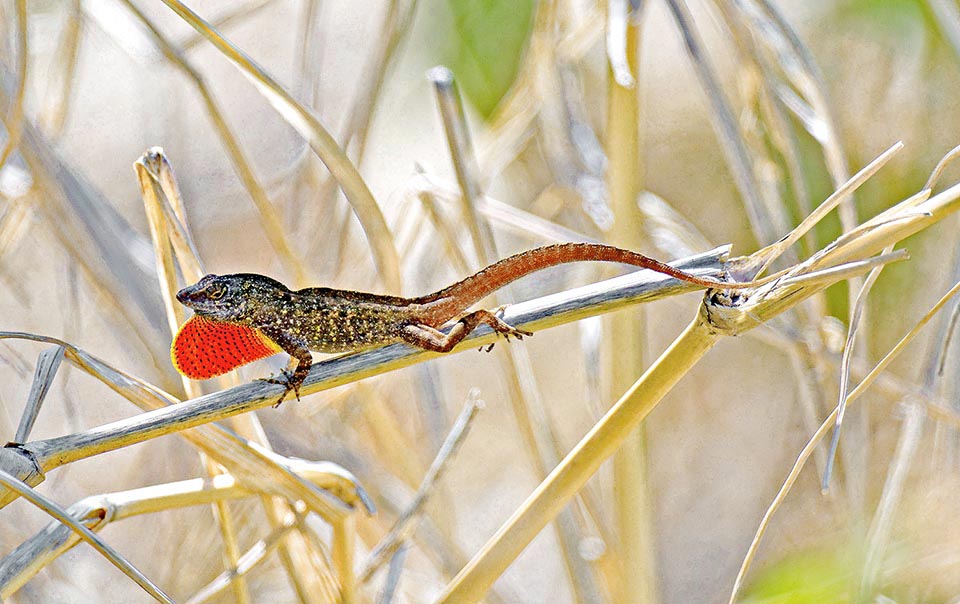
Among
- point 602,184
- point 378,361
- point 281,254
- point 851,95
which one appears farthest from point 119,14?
point 851,95

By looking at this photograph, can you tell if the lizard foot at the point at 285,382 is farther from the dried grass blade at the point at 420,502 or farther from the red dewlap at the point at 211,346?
the dried grass blade at the point at 420,502

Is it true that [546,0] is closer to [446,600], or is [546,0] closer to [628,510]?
[628,510]

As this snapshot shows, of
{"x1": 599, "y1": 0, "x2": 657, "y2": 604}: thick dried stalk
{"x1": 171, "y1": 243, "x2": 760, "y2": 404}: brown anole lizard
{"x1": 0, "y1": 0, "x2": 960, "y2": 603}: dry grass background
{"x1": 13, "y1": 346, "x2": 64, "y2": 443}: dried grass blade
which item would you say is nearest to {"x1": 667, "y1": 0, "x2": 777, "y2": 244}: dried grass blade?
{"x1": 0, "y1": 0, "x2": 960, "y2": 603}: dry grass background

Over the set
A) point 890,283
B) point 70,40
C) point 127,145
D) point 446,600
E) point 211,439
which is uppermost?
point 127,145

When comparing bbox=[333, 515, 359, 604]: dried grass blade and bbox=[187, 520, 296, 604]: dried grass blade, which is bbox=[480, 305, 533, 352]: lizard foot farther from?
bbox=[187, 520, 296, 604]: dried grass blade

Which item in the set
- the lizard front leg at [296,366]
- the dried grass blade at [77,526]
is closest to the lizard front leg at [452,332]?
the lizard front leg at [296,366]
